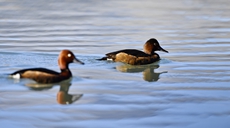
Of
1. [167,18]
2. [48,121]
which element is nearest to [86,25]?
[167,18]

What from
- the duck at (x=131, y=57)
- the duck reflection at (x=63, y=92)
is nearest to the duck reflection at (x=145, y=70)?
the duck at (x=131, y=57)

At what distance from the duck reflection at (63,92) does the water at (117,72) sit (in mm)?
18

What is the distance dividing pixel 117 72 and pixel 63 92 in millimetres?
2844

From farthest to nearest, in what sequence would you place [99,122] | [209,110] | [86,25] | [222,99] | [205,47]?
1. [86,25]
2. [205,47]
3. [222,99]
4. [209,110]
5. [99,122]

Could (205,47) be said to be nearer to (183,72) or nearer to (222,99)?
(183,72)

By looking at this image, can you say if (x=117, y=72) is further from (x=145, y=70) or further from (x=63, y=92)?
(x=63, y=92)

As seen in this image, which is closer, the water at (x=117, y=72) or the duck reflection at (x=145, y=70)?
the water at (x=117, y=72)

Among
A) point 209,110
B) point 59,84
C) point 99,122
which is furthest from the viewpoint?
point 59,84

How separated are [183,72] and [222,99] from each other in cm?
307

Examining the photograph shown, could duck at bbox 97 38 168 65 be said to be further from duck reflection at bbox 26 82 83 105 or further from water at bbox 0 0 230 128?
duck reflection at bbox 26 82 83 105

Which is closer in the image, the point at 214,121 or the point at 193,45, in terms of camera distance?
the point at 214,121

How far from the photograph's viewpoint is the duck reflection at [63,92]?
10273 mm

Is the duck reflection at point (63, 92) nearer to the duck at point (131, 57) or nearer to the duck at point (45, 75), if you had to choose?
the duck at point (45, 75)

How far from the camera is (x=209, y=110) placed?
382 inches
